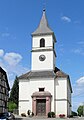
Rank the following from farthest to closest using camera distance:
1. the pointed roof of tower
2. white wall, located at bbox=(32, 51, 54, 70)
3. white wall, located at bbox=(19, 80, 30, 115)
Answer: the pointed roof of tower
white wall, located at bbox=(32, 51, 54, 70)
white wall, located at bbox=(19, 80, 30, 115)

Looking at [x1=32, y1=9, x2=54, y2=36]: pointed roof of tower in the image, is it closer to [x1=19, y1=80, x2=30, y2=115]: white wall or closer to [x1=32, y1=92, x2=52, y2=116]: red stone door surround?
[x1=19, y1=80, x2=30, y2=115]: white wall

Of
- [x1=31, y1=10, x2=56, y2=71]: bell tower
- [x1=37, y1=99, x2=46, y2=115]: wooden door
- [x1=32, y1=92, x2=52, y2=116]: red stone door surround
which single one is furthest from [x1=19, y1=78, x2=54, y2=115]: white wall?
[x1=31, y1=10, x2=56, y2=71]: bell tower

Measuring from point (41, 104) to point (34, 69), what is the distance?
9.14 meters

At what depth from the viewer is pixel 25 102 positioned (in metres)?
75.6

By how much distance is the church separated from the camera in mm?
73062

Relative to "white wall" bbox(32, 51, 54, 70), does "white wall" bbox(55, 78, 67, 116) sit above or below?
below

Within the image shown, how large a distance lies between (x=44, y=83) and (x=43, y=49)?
9.04 metres

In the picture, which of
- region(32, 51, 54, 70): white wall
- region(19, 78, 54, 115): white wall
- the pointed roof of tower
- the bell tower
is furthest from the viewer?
the pointed roof of tower

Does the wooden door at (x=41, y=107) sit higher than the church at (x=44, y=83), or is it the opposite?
the church at (x=44, y=83)

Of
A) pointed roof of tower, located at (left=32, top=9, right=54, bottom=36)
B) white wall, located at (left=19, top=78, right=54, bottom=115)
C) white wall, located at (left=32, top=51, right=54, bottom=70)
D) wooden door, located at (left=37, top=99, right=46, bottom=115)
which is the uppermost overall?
pointed roof of tower, located at (left=32, top=9, right=54, bottom=36)

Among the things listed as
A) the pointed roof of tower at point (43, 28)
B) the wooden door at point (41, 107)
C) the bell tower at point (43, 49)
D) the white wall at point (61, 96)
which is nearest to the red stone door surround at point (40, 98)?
the wooden door at point (41, 107)

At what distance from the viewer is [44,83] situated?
7431 centimetres

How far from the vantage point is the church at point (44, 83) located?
7306 cm

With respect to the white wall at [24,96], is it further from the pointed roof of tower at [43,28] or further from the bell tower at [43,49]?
the pointed roof of tower at [43,28]
